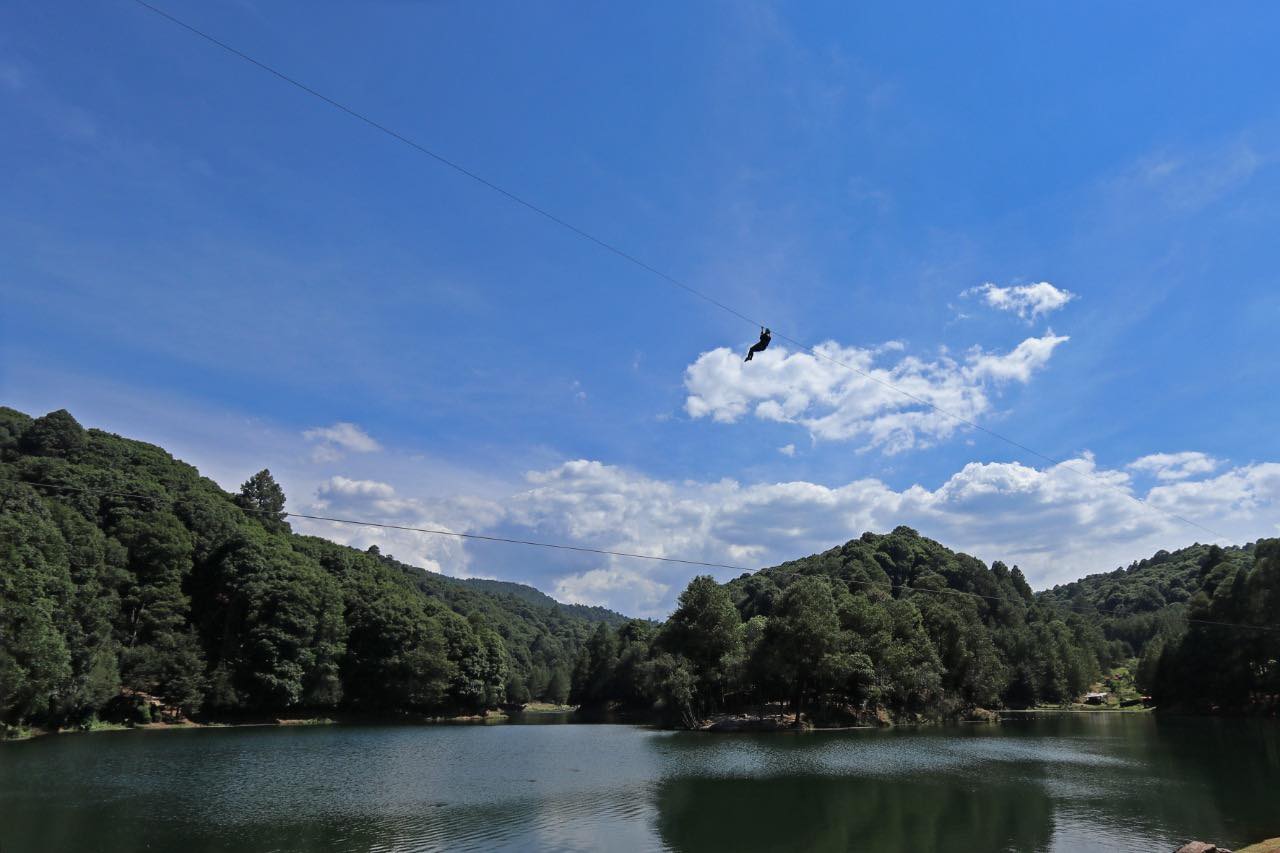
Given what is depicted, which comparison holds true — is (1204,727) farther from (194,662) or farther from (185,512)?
(185,512)

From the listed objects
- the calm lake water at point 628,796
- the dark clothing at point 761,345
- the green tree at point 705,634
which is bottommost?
the calm lake water at point 628,796

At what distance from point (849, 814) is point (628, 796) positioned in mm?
8366

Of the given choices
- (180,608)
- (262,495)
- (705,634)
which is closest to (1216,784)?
(705,634)

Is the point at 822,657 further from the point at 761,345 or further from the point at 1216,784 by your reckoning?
the point at 761,345

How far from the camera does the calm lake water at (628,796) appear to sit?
20531mm

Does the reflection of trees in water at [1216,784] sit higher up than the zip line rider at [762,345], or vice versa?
the zip line rider at [762,345]

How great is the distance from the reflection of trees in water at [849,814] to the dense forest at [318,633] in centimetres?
3545

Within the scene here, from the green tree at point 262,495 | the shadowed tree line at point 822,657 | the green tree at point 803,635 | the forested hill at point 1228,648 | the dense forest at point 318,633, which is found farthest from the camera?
the green tree at point 262,495

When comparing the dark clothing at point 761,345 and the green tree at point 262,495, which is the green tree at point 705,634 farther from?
the green tree at point 262,495

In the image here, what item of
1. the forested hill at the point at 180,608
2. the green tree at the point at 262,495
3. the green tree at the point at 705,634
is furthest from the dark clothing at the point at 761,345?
the green tree at the point at 262,495

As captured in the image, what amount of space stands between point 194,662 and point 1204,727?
89706 millimetres

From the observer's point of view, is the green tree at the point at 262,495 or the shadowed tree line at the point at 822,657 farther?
the green tree at the point at 262,495

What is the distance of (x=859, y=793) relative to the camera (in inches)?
1129

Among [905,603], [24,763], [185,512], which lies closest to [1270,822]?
[24,763]
